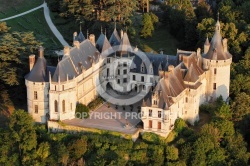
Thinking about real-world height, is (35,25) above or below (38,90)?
above

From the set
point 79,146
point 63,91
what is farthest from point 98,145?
point 63,91

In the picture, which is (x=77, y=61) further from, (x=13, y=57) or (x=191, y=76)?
(x=191, y=76)


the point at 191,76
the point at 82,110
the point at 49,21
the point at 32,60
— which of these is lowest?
the point at 82,110

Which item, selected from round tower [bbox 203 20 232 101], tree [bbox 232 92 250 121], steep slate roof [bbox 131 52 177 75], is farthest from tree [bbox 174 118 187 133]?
round tower [bbox 203 20 232 101]

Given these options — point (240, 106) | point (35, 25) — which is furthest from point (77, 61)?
point (35, 25)

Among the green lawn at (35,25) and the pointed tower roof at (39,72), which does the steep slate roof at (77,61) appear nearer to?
the pointed tower roof at (39,72)
